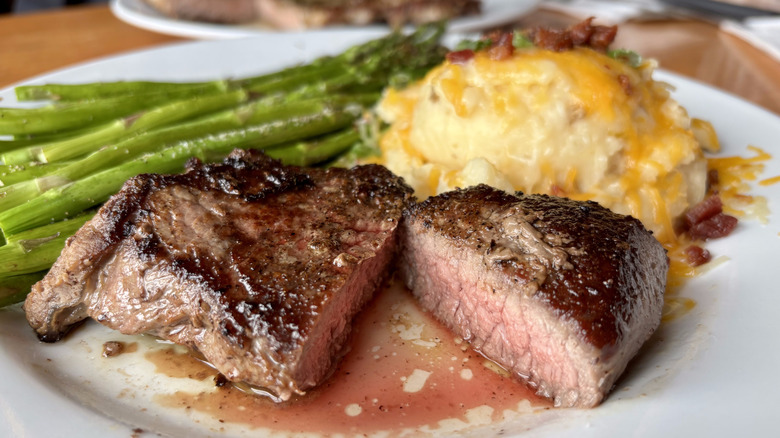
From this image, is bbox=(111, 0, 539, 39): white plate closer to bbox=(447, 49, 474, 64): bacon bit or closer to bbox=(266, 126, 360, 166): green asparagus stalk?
bbox=(266, 126, 360, 166): green asparagus stalk

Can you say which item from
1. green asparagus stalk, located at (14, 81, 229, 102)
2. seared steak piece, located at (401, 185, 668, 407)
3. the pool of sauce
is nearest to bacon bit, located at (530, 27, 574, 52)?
seared steak piece, located at (401, 185, 668, 407)

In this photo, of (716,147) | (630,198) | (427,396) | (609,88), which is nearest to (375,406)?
(427,396)

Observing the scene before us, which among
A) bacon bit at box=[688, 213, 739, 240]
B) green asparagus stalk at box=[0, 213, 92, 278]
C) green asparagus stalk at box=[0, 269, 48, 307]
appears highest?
green asparagus stalk at box=[0, 213, 92, 278]

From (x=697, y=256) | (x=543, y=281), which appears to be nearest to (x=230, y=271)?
(x=543, y=281)

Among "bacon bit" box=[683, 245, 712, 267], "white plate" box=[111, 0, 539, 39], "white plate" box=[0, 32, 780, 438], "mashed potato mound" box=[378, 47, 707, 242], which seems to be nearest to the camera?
"white plate" box=[0, 32, 780, 438]

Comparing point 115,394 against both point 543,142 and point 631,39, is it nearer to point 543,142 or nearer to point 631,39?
point 543,142

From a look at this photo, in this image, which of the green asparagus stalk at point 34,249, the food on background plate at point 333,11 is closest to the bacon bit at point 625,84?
the green asparagus stalk at point 34,249

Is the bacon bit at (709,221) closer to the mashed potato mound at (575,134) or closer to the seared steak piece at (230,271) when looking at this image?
the mashed potato mound at (575,134)
